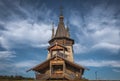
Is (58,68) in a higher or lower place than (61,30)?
lower

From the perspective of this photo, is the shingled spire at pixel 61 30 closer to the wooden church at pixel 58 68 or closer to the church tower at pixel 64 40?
the church tower at pixel 64 40

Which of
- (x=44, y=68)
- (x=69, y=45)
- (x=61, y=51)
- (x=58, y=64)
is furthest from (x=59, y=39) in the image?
(x=58, y=64)

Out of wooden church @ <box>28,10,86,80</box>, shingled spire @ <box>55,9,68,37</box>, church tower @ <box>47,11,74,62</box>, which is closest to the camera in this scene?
wooden church @ <box>28,10,86,80</box>

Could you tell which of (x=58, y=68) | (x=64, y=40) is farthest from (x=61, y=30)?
(x=58, y=68)

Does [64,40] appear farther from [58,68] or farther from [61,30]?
[58,68]

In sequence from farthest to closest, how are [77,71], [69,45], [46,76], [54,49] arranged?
[69,45] < [54,49] < [77,71] < [46,76]

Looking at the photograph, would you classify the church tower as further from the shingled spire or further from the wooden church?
the wooden church

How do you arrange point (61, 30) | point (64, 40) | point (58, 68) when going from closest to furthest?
point (58, 68) < point (64, 40) < point (61, 30)

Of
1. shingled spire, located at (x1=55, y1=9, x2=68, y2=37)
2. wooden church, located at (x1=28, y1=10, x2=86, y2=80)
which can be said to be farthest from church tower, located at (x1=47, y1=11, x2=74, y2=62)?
wooden church, located at (x1=28, y1=10, x2=86, y2=80)

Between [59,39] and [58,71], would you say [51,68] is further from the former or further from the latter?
[59,39]

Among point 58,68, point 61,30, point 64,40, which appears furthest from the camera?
point 61,30

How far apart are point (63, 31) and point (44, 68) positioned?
15.8 metres

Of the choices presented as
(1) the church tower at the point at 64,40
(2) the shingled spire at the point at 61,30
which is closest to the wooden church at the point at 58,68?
(1) the church tower at the point at 64,40

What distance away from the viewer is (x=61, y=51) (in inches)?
1651
